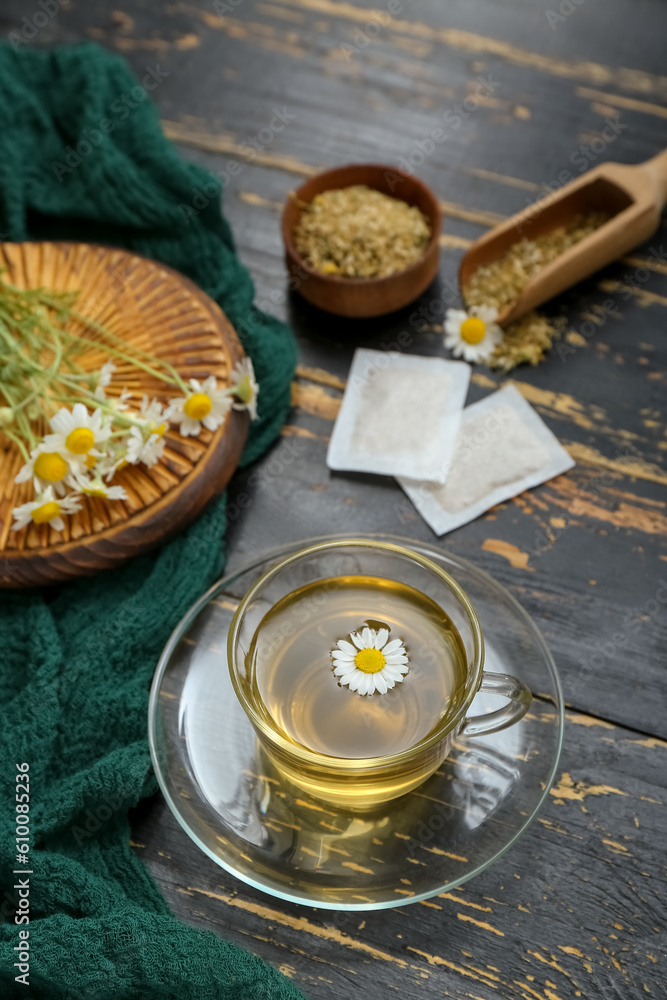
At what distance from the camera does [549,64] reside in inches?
40.7

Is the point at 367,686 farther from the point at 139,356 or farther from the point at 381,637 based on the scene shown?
the point at 139,356

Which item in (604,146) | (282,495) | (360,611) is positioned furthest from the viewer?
(604,146)

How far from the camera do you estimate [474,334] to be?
2.83 ft

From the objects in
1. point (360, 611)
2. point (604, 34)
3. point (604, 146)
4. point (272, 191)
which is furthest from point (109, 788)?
point (604, 34)

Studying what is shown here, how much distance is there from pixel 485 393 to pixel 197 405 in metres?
0.29

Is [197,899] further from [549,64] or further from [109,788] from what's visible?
[549,64]

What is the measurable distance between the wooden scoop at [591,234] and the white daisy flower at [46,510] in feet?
1.51

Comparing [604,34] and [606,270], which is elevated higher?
[604,34]

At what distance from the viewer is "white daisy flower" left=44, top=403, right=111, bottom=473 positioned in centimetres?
70

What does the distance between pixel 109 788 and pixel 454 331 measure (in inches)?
21.3

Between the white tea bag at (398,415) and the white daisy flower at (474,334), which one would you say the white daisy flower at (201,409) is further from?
the white daisy flower at (474,334)

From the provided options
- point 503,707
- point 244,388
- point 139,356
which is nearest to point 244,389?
point 244,388

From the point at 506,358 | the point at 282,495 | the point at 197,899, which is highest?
the point at 506,358

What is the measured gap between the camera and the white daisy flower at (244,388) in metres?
0.77
